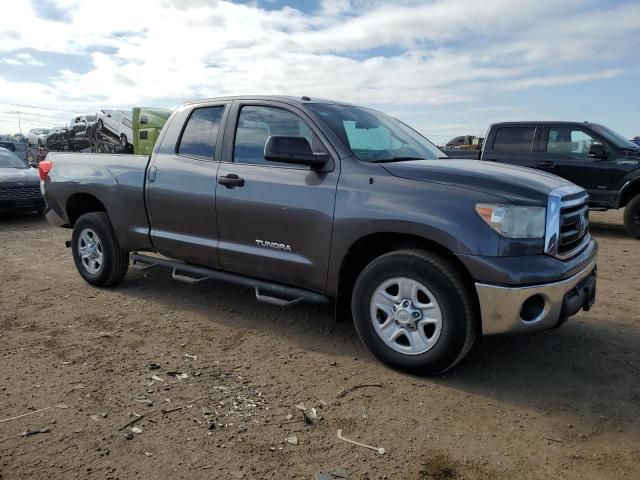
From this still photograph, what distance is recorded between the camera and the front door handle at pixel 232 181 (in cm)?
406

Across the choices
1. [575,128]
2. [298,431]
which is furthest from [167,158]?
[575,128]

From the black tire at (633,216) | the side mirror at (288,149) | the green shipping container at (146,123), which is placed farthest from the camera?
the green shipping container at (146,123)

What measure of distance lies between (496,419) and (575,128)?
Answer: 25.4 ft

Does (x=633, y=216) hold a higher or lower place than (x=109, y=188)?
lower

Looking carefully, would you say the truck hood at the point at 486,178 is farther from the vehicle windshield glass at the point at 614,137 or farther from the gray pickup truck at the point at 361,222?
the vehicle windshield glass at the point at 614,137

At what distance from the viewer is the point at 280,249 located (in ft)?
12.8

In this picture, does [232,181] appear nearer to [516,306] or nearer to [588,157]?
[516,306]

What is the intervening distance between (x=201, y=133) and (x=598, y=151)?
23.8ft

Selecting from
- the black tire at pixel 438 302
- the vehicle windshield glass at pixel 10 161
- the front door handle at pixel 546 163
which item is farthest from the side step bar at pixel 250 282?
the vehicle windshield glass at pixel 10 161

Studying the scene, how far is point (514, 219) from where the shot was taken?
3061 millimetres

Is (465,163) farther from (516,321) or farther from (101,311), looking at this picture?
(101,311)

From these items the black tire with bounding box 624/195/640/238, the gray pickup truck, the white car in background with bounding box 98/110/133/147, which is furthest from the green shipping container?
the black tire with bounding box 624/195/640/238

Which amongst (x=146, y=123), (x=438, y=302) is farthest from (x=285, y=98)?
(x=146, y=123)

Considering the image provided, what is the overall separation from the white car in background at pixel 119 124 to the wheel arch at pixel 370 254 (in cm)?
2175
